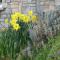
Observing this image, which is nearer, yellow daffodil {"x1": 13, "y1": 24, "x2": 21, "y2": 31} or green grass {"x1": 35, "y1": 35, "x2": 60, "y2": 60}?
green grass {"x1": 35, "y1": 35, "x2": 60, "y2": 60}

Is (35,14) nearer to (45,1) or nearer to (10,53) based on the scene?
(45,1)

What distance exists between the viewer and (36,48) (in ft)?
23.1

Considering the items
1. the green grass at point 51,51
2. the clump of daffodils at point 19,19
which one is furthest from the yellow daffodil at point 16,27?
the green grass at point 51,51

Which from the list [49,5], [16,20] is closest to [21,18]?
[16,20]

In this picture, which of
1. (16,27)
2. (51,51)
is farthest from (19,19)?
(51,51)

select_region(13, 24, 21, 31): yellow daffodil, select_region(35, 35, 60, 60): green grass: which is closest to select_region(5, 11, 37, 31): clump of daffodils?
select_region(13, 24, 21, 31): yellow daffodil

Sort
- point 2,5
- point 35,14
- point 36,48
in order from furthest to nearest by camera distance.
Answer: point 2,5 → point 35,14 → point 36,48

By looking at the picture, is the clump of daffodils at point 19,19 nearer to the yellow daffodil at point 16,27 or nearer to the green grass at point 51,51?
the yellow daffodil at point 16,27

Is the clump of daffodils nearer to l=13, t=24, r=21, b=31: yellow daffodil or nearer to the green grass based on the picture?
l=13, t=24, r=21, b=31: yellow daffodil

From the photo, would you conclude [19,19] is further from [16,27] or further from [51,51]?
[51,51]

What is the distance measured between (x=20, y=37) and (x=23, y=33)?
11cm

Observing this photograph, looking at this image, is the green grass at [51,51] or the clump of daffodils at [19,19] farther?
the clump of daffodils at [19,19]

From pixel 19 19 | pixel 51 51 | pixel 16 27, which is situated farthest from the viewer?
pixel 19 19

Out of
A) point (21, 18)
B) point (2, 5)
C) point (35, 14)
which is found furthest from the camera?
point (2, 5)
